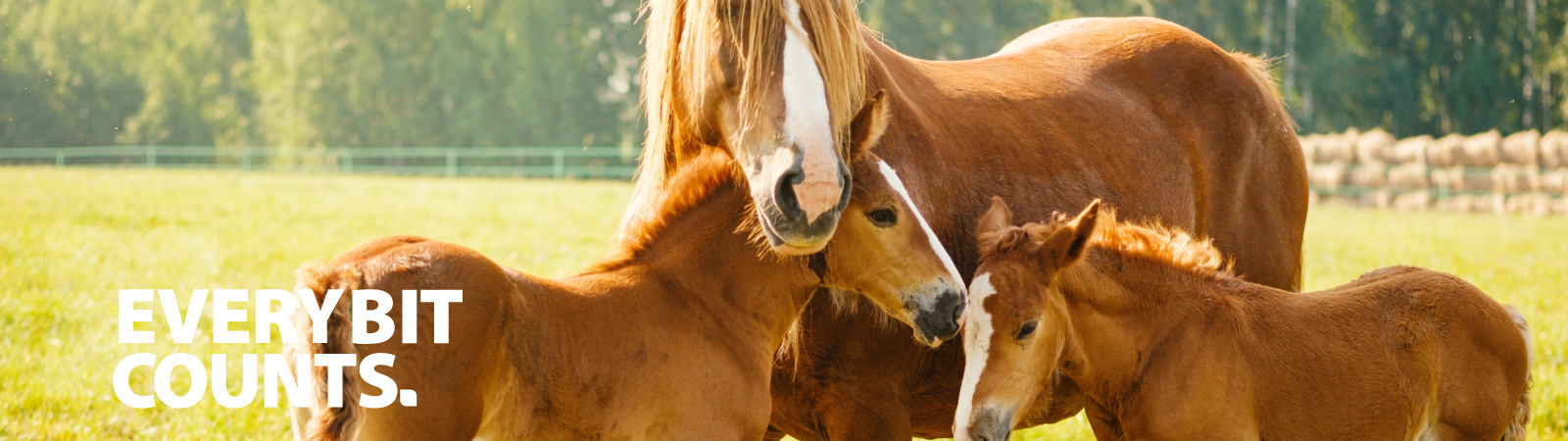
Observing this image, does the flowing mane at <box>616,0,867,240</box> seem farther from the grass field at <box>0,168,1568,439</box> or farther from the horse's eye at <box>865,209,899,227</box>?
the grass field at <box>0,168,1568,439</box>

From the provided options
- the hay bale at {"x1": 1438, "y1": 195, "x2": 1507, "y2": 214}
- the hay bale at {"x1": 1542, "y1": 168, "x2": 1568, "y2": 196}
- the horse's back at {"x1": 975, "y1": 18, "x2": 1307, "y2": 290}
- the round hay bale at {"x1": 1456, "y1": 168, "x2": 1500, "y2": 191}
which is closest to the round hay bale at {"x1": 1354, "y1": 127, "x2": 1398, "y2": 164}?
the round hay bale at {"x1": 1456, "y1": 168, "x2": 1500, "y2": 191}

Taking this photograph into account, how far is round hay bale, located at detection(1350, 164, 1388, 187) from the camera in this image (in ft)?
81.0

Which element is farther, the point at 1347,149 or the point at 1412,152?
the point at 1347,149

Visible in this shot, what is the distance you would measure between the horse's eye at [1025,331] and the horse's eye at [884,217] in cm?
44

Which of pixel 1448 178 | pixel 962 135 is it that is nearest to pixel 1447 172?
pixel 1448 178

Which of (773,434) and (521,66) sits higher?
(773,434)

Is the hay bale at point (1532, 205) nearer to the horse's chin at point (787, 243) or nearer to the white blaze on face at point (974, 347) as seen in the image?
the white blaze on face at point (974, 347)

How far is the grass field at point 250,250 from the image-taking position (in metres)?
5.08

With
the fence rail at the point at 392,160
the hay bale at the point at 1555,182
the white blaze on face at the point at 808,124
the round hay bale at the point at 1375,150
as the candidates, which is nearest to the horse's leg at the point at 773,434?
the white blaze on face at the point at 808,124

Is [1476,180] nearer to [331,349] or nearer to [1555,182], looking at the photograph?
[1555,182]

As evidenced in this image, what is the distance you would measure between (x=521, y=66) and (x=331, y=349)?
123ft

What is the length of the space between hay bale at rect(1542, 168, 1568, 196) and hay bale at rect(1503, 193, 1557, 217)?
153 millimetres

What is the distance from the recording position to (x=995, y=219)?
319 cm

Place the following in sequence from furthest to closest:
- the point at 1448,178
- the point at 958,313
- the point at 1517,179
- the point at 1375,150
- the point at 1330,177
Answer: the point at 1330,177 < the point at 1375,150 < the point at 1448,178 < the point at 1517,179 < the point at 958,313
